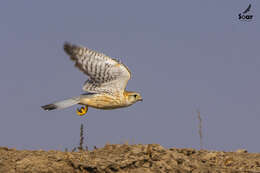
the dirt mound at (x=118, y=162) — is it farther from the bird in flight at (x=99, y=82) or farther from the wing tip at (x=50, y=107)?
the wing tip at (x=50, y=107)

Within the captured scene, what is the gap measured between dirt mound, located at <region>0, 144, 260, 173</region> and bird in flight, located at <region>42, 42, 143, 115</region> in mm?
2796

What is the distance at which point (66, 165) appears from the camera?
8.38m

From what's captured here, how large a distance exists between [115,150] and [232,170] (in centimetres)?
248

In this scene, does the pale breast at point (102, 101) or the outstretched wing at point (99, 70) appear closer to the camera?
the outstretched wing at point (99, 70)

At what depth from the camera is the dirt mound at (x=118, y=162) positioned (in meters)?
8.28

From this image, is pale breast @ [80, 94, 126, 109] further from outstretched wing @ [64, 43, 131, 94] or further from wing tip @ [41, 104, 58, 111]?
wing tip @ [41, 104, 58, 111]

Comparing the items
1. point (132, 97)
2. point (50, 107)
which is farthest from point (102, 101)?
point (50, 107)

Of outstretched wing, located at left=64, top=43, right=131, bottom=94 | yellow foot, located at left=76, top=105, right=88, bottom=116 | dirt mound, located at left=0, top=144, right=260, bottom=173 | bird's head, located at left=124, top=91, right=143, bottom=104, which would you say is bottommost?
dirt mound, located at left=0, top=144, right=260, bottom=173

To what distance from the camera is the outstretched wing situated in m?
11.2

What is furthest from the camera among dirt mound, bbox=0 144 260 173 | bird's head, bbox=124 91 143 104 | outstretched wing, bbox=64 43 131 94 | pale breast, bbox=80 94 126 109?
bird's head, bbox=124 91 143 104

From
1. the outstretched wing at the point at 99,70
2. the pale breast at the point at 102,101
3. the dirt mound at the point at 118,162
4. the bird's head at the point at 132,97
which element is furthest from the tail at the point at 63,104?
the dirt mound at the point at 118,162

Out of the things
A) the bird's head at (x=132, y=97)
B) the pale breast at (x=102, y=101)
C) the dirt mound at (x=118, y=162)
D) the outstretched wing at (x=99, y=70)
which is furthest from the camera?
the bird's head at (x=132, y=97)

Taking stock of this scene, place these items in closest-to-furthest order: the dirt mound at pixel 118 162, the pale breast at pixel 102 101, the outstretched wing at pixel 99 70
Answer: the dirt mound at pixel 118 162
the outstretched wing at pixel 99 70
the pale breast at pixel 102 101

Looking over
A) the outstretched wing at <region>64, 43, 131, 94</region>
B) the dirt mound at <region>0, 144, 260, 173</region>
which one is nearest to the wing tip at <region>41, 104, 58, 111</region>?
the outstretched wing at <region>64, 43, 131, 94</region>
